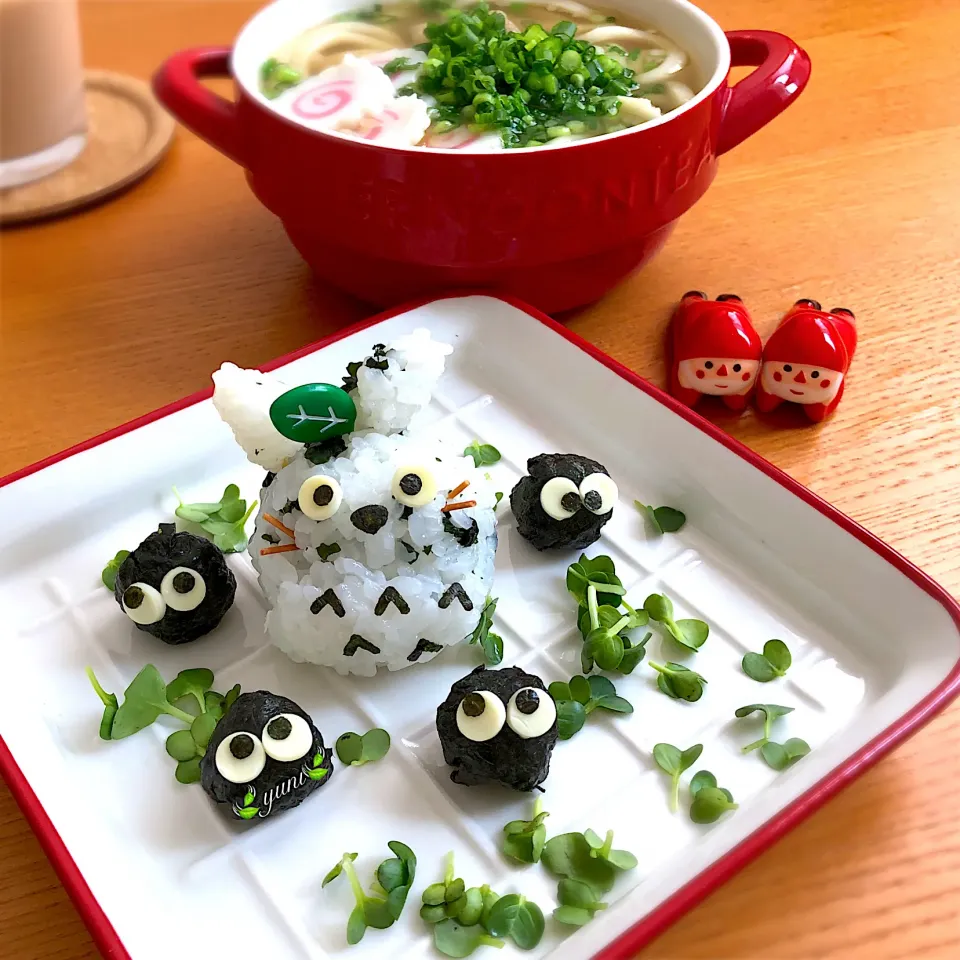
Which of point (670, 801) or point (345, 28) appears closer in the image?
point (670, 801)

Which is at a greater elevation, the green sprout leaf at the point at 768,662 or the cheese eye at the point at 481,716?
the cheese eye at the point at 481,716

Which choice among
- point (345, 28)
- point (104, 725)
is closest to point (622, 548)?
point (104, 725)

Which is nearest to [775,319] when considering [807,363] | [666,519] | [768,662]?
[807,363]

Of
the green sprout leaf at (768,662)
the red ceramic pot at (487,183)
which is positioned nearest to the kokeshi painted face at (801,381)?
the red ceramic pot at (487,183)

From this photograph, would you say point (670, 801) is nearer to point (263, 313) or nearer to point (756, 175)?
point (263, 313)

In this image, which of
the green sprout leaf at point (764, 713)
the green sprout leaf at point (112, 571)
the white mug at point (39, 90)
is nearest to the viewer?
the green sprout leaf at point (764, 713)

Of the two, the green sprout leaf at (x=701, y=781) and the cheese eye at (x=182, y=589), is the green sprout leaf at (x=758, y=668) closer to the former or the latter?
the green sprout leaf at (x=701, y=781)

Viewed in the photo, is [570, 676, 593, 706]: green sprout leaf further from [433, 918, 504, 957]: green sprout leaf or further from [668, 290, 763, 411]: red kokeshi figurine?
[668, 290, 763, 411]: red kokeshi figurine

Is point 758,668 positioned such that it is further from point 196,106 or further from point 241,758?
point 196,106
